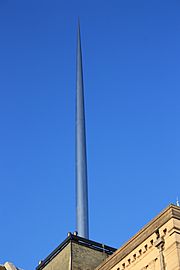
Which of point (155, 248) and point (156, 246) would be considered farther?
point (155, 248)

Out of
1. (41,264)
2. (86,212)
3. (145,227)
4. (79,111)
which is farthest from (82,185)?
(145,227)

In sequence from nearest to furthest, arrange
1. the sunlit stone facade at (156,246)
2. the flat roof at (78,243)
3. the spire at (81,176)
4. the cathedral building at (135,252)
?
1. the sunlit stone facade at (156,246)
2. the cathedral building at (135,252)
3. the flat roof at (78,243)
4. the spire at (81,176)

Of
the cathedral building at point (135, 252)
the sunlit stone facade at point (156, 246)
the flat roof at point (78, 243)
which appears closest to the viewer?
the sunlit stone facade at point (156, 246)

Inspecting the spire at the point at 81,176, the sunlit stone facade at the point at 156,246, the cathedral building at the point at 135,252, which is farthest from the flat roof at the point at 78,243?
the spire at the point at 81,176

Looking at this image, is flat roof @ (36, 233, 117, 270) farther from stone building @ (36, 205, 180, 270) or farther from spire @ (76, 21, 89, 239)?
spire @ (76, 21, 89, 239)

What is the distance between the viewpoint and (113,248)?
5294 centimetres

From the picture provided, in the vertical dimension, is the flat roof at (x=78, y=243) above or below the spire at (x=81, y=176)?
below

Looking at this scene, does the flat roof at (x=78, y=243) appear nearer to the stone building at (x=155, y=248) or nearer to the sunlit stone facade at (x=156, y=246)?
the stone building at (x=155, y=248)

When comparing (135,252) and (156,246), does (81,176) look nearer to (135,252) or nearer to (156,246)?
(135,252)

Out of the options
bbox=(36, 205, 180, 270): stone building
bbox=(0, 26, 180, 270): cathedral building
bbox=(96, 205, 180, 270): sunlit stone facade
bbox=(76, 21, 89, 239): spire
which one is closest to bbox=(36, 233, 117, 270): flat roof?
bbox=(0, 26, 180, 270): cathedral building

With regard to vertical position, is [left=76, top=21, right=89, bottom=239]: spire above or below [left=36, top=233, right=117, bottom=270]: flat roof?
above

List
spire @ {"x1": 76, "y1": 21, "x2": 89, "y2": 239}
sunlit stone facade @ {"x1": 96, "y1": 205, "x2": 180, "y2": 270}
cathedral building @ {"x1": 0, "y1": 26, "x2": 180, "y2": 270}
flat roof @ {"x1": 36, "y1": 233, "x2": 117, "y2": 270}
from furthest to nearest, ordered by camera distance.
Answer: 1. spire @ {"x1": 76, "y1": 21, "x2": 89, "y2": 239}
2. flat roof @ {"x1": 36, "y1": 233, "x2": 117, "y2": 270}
3. cathedral building @ {"x1": 0, "y1": 26, "x2": 180, "y2": 270}
4. sunlit stone facade @ {"x1": 96, "y1": 205, "x2": 180, "y2": 270}

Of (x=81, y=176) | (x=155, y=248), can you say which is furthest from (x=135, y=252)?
(x=81, y=176)

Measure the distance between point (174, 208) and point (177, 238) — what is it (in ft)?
5.86
